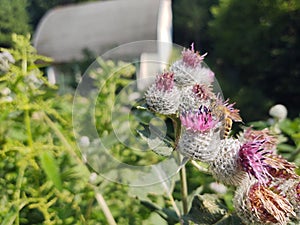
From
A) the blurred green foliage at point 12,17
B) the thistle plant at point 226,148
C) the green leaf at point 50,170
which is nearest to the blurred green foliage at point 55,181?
the green leaf at point 50,170

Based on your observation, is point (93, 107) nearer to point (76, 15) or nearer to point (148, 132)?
point (148, 132)

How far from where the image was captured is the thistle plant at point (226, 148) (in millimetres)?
1073

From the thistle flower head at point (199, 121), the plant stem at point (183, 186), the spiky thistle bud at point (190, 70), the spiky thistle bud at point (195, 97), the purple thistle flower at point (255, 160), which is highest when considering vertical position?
the spiky thistle bud at point (190, 70)

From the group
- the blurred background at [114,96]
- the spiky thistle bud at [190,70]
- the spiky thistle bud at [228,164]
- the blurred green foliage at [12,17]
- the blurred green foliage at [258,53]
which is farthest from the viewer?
the blurred green foliage at [12,17]

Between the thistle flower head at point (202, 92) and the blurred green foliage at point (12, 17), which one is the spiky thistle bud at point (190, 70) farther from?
the blurred green foliage at point (12, 17)

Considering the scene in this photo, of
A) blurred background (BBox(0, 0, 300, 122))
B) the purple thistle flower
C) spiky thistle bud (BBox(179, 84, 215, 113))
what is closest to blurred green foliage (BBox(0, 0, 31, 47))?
blurred background (BBox(0, 0, 300, 122))

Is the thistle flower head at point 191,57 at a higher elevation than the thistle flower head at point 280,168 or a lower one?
higher

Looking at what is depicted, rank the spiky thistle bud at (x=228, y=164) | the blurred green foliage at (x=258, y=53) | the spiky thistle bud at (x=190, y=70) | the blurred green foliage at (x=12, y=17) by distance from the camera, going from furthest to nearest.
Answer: the blurred green foliage at (x=12, y=17)
the blurred green foliage at (x=258, y=53)
the spiky thistle bud at (x=190, y=70)
the spiky thistle bud at (x=228, y=164)

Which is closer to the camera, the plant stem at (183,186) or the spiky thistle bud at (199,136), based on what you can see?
the spiky thistle bud at (199,136)

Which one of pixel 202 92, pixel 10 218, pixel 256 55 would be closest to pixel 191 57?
pixel 202 92

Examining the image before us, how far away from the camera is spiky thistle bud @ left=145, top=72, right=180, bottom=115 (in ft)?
3.91

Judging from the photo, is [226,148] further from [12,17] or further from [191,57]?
[12,17]

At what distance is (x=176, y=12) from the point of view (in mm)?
21859

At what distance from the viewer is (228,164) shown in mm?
1161
